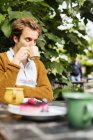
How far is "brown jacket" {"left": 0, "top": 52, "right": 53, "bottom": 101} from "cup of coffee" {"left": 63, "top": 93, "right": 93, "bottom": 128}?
1.00 m

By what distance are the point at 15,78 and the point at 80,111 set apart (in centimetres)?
108

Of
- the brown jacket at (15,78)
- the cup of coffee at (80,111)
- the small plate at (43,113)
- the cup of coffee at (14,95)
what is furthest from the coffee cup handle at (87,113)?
the brown jacket at (15,78)

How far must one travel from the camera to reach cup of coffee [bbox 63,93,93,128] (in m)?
1.26

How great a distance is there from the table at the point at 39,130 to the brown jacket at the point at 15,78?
32.3 inches

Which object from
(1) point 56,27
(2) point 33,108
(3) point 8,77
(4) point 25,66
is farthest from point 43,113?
(1) point 56,27

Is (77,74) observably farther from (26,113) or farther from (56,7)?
(26,113)

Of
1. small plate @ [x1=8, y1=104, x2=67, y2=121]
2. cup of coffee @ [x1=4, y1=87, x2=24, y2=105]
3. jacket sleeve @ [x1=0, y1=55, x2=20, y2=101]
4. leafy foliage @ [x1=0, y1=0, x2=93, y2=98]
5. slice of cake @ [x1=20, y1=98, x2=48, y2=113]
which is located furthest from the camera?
leafy foliage @ [x1=0, y1=0, x2=93, y2=98]

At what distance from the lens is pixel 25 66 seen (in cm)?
251

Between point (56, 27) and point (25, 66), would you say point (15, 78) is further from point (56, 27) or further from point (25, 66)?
point (56, 27)

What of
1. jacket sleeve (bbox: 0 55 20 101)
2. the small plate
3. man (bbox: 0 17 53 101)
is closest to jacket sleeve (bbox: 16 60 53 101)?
man (bbox: 0 17 53 101)

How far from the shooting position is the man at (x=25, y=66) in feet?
7.51

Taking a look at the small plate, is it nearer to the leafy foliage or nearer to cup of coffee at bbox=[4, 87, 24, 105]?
cup of coffee at bbox=[4, 87, 24, 105]

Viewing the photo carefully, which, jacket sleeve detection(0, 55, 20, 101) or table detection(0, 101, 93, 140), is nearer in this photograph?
table detection(0, 101, 93, 140)

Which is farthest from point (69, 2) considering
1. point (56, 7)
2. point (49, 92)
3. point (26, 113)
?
point (26, 113)
